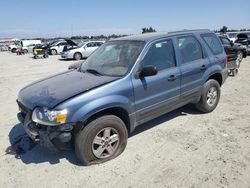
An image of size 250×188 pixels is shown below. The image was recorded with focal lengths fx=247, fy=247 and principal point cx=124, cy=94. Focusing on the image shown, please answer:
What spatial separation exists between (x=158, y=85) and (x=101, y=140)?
52.3 inches

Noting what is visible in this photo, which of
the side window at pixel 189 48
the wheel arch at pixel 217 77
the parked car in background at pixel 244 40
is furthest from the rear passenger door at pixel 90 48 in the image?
the side window at pixel 189 48

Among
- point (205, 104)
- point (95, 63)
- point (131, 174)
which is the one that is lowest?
point (131, 174)

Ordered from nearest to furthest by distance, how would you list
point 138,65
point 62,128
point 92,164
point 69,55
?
1. point 62,128
2. point 92,164
3. point 138,65
4. point 69,55

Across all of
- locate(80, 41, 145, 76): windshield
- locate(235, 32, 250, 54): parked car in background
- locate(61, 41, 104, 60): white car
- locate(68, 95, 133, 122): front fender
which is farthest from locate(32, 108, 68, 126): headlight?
locate(61, 41, 104, 60): white car

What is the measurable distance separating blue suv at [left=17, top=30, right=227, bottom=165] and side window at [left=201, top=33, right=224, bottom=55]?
9cm

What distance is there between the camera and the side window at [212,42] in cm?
536

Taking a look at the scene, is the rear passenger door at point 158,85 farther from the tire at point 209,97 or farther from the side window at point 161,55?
the tire at point 209,97

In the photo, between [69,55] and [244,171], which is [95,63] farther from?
[69,55]

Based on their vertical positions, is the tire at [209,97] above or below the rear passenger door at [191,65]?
below

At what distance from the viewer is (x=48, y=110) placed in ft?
10.7

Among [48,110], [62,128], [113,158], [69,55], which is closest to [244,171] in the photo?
[113,158]

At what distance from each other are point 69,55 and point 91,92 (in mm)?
17197

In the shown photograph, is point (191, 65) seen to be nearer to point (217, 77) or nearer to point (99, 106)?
point (217, 77)

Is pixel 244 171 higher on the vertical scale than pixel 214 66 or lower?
lower
